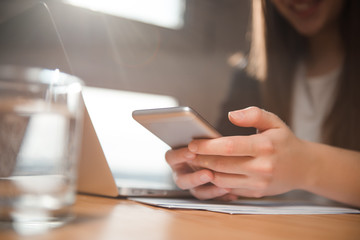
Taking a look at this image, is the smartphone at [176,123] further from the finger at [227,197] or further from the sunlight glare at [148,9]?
the sunlight glare at [148,9]

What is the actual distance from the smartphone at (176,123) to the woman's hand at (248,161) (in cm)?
2

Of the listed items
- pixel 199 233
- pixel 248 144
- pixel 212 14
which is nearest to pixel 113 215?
pixel 199 233

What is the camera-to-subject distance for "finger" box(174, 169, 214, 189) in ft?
1.65

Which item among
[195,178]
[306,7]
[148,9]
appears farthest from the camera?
[148,9]

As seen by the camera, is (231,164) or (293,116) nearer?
(231,164)

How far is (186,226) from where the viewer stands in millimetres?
311

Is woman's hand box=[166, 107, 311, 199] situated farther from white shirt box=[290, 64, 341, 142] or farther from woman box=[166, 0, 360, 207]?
white shirt box=[290, 64, 341, 142]

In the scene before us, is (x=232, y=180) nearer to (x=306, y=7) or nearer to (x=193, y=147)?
(x=193, y=147)

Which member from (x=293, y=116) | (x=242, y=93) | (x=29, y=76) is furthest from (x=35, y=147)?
(x=242, y=93)

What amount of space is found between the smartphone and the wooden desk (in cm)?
11

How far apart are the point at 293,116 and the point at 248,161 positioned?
0.79m

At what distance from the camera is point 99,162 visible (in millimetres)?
499

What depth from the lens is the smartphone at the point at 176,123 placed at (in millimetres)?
378

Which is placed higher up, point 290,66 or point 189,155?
point 290,66
